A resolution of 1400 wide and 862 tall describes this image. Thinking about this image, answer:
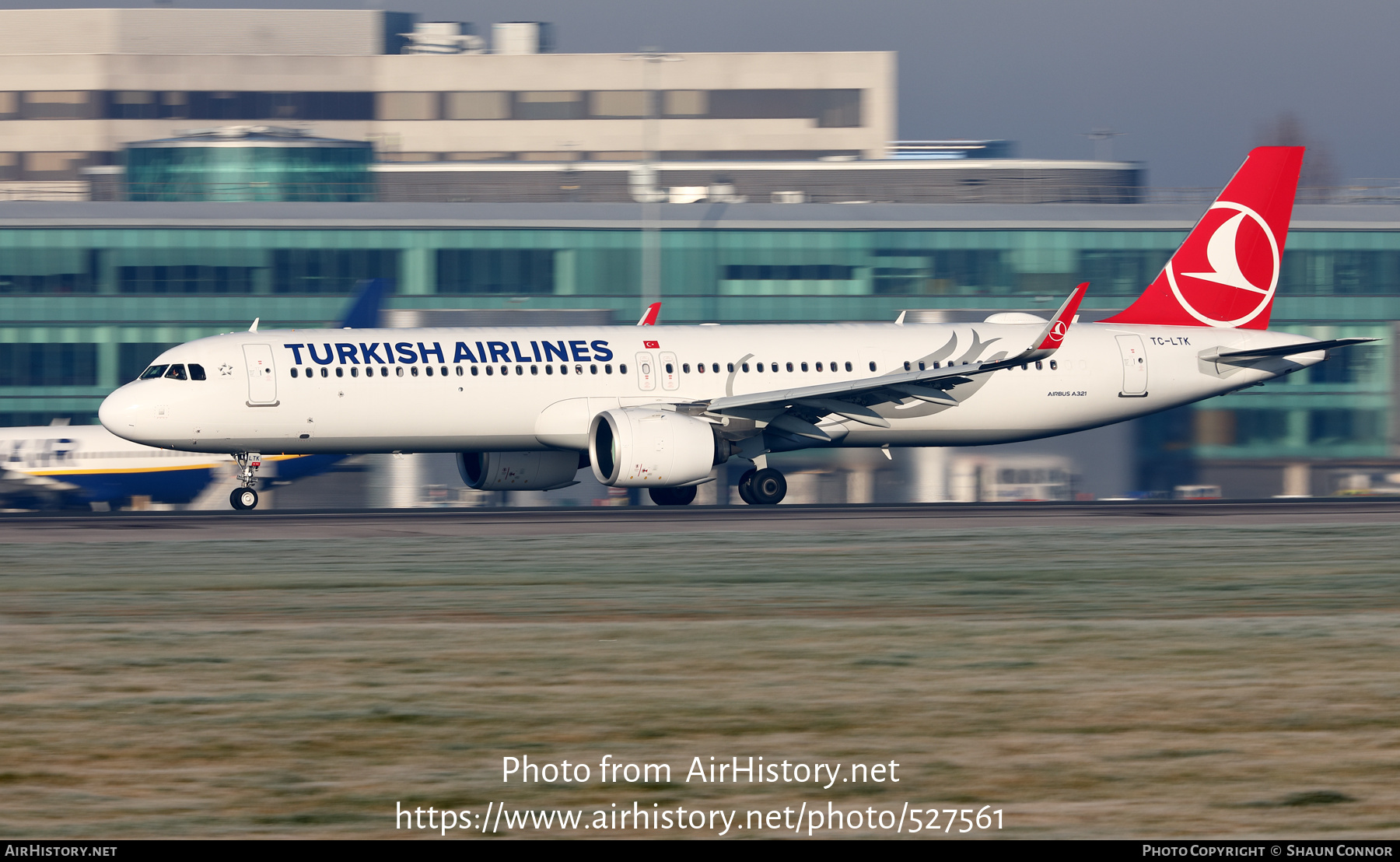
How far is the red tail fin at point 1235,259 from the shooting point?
3947cm

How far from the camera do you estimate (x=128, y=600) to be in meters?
19.6

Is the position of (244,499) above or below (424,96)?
below

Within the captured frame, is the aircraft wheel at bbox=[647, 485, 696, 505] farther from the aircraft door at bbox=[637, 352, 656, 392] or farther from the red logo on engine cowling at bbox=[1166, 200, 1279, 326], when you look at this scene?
the red logo on engine cowling at bbox=[1166, 200, 1279, 326]

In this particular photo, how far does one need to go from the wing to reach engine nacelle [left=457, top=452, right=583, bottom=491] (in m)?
3.96

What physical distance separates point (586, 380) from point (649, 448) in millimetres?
2790

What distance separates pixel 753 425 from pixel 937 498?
10.6 meters

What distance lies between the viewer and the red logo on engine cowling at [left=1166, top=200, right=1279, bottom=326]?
1554 inches

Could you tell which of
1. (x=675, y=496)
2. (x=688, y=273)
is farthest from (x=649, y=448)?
(x=688, y=273)

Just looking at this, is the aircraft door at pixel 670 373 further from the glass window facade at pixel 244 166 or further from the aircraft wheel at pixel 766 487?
the glass window facade at pixel 244 166

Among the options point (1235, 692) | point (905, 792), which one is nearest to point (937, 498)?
point (1235, 692)

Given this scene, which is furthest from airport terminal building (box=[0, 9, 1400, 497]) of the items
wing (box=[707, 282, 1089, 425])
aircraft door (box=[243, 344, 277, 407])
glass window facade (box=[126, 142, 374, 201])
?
aircraft door (box=[243, 344, 277, 407])

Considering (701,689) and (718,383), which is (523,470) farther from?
(701,689)

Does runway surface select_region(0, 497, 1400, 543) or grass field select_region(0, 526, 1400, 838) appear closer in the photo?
grass field select_region(0, 526, 1400, 838)

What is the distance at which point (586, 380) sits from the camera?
35375 mm
